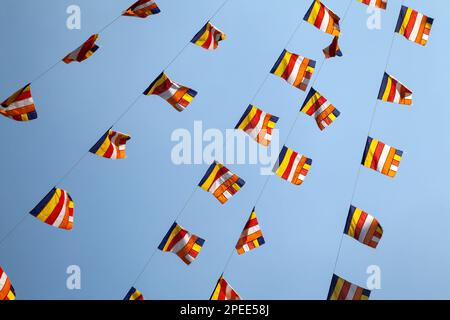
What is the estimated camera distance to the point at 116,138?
14117 mm

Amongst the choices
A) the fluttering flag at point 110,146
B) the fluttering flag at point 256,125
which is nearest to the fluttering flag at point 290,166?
the fluttering flag at point 256,125

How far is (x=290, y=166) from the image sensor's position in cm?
1470

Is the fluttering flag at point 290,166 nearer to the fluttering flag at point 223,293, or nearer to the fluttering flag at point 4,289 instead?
the fluttering flag at point 223,293

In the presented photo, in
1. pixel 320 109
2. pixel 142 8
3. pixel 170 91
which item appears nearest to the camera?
pixel 142 8

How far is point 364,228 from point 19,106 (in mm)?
7130

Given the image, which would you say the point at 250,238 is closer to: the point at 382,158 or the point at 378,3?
the point at 382,158

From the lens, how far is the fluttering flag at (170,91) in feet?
45.9

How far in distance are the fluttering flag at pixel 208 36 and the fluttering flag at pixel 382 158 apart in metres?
3.90

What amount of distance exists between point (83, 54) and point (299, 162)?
5057 millimetres

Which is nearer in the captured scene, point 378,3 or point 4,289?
point 4,289

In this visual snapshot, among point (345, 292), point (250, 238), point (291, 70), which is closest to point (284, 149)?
point (291, 70)
